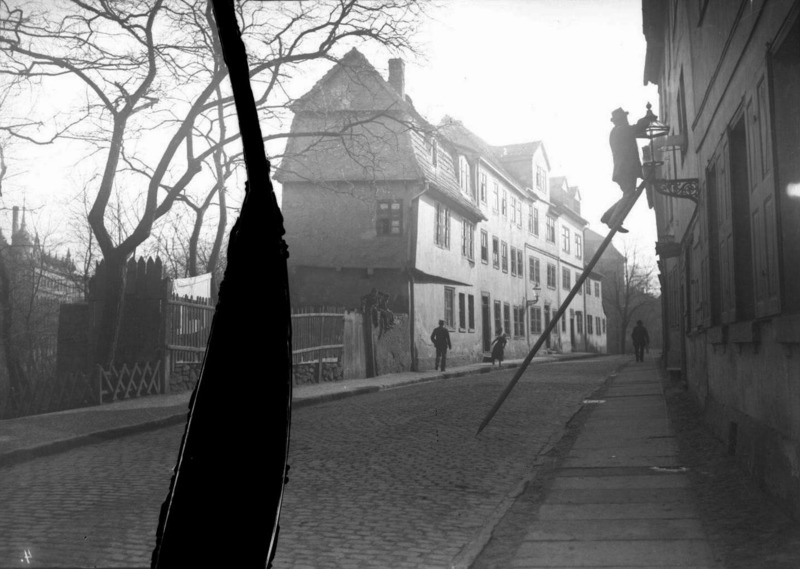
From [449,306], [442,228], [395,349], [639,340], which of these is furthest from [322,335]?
[639,340]

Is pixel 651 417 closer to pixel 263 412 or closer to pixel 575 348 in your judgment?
pixel 263 412

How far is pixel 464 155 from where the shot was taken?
2031 centimetres

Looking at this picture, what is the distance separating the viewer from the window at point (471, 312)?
804 inches

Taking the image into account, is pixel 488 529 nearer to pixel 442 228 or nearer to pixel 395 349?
pixel 395 349

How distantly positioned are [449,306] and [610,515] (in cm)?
1607

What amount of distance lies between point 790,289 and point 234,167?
10.3ft

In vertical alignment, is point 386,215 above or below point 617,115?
above

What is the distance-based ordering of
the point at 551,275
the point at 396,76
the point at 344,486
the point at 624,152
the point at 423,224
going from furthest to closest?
the point at 551,275 → the point at 423,224 → the point at 396,76 → the point at 624,152 → the point at 344,486

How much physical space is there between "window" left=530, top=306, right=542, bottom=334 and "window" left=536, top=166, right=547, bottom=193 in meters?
6.34

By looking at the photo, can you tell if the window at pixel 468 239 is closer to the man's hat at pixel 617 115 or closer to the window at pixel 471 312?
the window at pixel 471 312

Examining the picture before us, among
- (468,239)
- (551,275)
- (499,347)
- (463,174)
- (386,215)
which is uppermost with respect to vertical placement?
(463,174)

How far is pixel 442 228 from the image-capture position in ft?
54.0

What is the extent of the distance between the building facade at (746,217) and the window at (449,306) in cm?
1041

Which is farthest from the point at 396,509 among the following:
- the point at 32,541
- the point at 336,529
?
the point at 32,541
